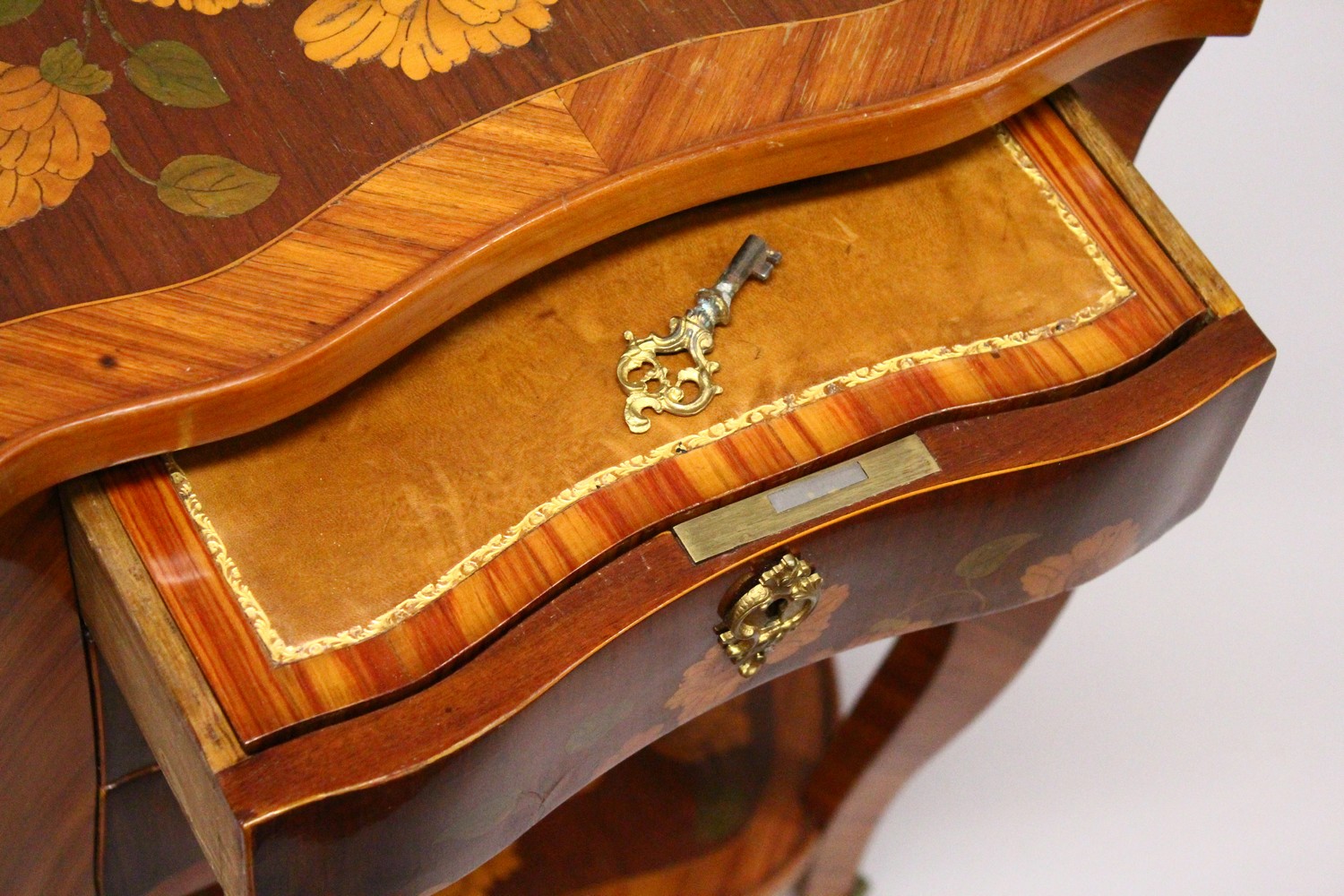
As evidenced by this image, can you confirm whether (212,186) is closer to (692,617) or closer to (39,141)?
(39,141)

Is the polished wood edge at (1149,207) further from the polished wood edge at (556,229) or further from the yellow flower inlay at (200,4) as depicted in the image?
the yellow flower inlay at (200,4)

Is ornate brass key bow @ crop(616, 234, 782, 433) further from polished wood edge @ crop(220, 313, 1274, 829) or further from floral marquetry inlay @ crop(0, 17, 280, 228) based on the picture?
floral marquetry inlay @ crop(0, 17, 280, 228)

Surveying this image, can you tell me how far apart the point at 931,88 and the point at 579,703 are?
1.11 ft

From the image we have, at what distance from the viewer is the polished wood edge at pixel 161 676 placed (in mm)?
737

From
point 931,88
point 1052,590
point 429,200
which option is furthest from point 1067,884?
point 429,200

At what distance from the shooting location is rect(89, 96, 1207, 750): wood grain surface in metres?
0.76

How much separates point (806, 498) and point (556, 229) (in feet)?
0.53

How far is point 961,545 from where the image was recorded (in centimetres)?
91

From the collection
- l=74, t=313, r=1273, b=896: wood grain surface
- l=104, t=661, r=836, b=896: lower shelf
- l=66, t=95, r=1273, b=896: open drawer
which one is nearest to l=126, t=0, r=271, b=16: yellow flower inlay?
l=66, t=95, r=1273, b=896: open drawer

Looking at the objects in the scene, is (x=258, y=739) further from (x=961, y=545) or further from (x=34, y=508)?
(x=961, y=545)

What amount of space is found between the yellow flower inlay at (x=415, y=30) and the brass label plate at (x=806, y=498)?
9.4 inches

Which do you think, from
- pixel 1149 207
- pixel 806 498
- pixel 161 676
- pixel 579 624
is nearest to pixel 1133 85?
pixel 1149 207

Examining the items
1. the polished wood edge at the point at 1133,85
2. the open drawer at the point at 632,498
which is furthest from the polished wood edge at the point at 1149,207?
the polished wood edge at the point at 1133,85

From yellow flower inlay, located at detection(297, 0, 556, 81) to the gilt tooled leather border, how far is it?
201 mm
